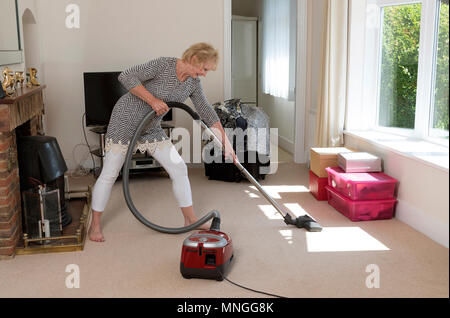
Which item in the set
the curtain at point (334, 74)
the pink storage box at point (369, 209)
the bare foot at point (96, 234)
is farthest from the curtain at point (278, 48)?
the bare foot at point (96, 234)

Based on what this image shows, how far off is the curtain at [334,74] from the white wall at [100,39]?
124 cm

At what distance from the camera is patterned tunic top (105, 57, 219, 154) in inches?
112

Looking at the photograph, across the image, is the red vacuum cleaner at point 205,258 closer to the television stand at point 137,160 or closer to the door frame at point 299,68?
the television stand at point 137,160

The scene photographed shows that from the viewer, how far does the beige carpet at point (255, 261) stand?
7.53 feet

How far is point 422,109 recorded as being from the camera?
11.1ft

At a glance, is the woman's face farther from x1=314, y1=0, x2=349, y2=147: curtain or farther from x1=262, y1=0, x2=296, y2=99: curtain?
x1=262, y1=0, x2=296, y2=99: curtain

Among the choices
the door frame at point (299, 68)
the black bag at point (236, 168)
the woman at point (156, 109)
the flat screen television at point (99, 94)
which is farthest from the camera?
the door frame at point (299, 68)

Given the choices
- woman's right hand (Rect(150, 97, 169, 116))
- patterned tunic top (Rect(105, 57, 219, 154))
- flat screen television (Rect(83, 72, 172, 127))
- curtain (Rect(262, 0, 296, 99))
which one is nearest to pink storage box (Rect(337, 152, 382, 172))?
patterned tunic top (Rect(105, 57, 219, 154))

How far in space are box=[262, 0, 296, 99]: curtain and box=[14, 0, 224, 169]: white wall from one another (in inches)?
42.0

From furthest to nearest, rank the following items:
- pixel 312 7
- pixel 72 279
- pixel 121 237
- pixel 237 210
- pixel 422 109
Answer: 1. pixel 312 7
2. pixel 237 210
3. pixel 422 109
4. pixel 121 237
5. pixel 72 279

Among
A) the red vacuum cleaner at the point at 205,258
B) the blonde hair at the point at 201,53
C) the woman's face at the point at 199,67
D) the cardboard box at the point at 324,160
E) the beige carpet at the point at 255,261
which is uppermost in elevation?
the blonde hair at the point at 201,53
